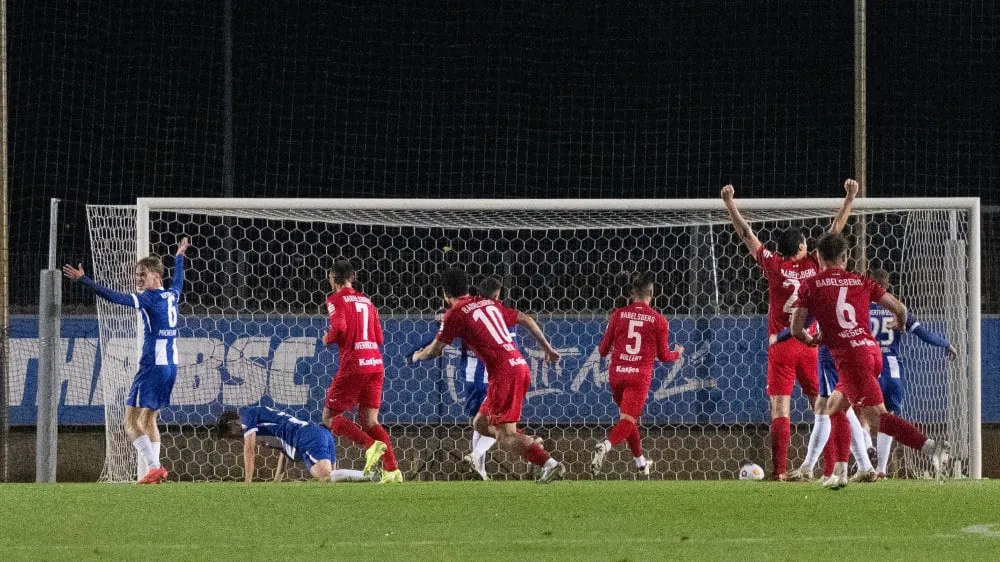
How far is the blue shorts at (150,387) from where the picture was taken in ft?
31.1

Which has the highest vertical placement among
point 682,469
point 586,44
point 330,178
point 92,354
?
point 586,44

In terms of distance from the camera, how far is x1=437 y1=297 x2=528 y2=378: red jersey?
8.84 metres

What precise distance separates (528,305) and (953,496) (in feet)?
20.9

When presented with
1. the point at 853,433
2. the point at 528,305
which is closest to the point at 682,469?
the point at 528,305

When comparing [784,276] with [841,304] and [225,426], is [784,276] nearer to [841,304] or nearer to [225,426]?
[841,304]

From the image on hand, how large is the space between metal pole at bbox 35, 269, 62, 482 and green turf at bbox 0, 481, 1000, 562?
1526 mm

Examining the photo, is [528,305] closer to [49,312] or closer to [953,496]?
[49,312]

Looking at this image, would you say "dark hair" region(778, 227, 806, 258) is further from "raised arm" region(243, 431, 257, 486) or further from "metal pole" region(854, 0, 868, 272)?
"raised arm" region(243, 431, 257, 486)

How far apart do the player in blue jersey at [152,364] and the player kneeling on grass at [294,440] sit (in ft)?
1.74

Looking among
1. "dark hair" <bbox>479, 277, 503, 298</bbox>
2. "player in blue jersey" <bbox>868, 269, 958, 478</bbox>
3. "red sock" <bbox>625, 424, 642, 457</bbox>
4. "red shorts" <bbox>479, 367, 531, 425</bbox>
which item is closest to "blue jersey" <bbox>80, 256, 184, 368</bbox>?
"dark hair" <bbox>479, 277, 503, 298</bbox>

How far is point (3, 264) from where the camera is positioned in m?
10.9

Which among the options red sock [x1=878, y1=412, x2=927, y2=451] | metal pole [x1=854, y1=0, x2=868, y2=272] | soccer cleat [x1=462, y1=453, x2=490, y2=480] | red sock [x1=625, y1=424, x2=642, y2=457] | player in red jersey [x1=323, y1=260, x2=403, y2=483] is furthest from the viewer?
metal pole [x1=854, y1=0, x2=868, y2=272]

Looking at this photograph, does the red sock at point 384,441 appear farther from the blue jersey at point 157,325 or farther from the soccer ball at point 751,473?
the soccer ball at point 751,473

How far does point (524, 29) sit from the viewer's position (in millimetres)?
20078
